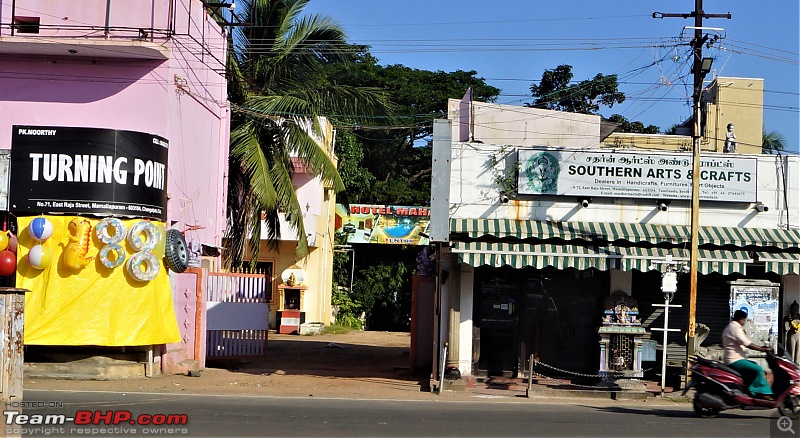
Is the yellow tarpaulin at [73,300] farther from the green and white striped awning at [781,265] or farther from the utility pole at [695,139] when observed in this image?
the green and white striped awning at [781,265]

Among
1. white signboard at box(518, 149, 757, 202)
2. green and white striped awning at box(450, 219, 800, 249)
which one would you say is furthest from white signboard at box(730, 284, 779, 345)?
white signboard at box(518, 149, 757, 202)

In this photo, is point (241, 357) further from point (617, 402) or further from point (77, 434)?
point (77, 434)

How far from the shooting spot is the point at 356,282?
153 ft

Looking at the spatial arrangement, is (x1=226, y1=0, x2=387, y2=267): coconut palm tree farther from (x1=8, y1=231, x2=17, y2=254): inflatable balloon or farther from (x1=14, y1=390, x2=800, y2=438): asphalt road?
(x1=14, y1=390, x2=800, y2=438): asphalt road

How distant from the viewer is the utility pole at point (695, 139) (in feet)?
61.0

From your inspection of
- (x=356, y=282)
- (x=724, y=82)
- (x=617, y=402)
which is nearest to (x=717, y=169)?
(x=617, y=402)

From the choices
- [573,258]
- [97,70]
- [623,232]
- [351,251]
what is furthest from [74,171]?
[351,251]

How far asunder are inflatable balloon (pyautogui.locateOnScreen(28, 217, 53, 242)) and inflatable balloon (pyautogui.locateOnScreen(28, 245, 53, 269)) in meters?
0.20

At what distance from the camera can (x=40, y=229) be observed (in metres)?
18.6

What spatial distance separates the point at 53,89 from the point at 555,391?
11960 mm

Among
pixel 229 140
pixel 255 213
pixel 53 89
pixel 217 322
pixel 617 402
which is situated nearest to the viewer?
pixel 617 402

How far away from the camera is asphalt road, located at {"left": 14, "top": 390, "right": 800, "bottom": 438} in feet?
39.3

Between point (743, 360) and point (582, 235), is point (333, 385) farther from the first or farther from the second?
point (743, 360)

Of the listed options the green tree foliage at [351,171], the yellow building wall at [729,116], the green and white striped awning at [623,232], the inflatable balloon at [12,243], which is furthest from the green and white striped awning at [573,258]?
the green tree foliage at [351,171]
